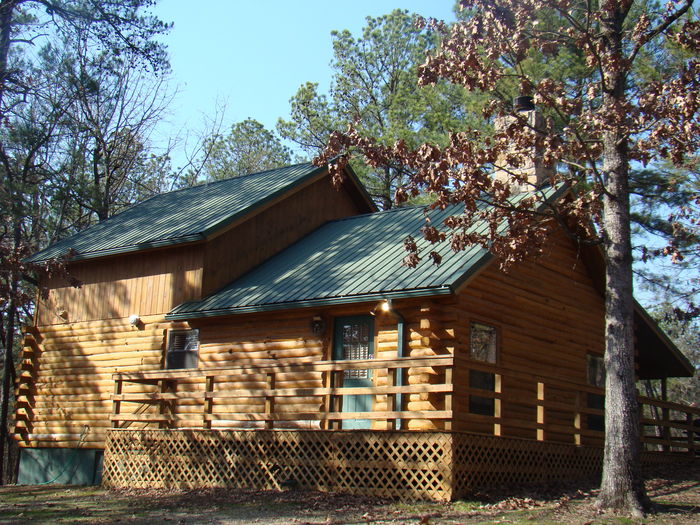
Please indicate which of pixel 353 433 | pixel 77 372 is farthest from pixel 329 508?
pixel 77 372

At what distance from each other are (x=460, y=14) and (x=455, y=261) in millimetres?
15658

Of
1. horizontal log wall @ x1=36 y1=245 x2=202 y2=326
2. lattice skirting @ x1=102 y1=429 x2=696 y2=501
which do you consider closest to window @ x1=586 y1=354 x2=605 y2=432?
lattice skirting @ x1=102 y1=429 x2=696 y2=501

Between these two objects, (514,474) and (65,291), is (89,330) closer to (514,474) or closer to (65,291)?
(65,291)

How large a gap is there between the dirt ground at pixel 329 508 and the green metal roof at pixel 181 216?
5734mm

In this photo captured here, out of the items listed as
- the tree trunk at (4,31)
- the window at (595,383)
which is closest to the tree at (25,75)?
the tree trunk at (4,31)

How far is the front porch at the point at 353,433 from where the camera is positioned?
38.1ft

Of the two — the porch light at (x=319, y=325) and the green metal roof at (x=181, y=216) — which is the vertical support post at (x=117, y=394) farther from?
the porch light at (x=319, y=325)

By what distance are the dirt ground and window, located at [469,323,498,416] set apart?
214cm

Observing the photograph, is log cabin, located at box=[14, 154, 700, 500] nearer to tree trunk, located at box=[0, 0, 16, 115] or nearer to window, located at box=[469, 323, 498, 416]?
window, located at box=[469, 323, 498, 416]

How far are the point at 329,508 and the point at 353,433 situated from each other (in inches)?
62.1

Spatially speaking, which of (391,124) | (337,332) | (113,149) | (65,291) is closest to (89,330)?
(65,291)

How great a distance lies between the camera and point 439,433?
448 inches

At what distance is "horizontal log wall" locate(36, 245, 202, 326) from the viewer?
17.0 meters

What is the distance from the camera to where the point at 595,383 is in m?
17.8
